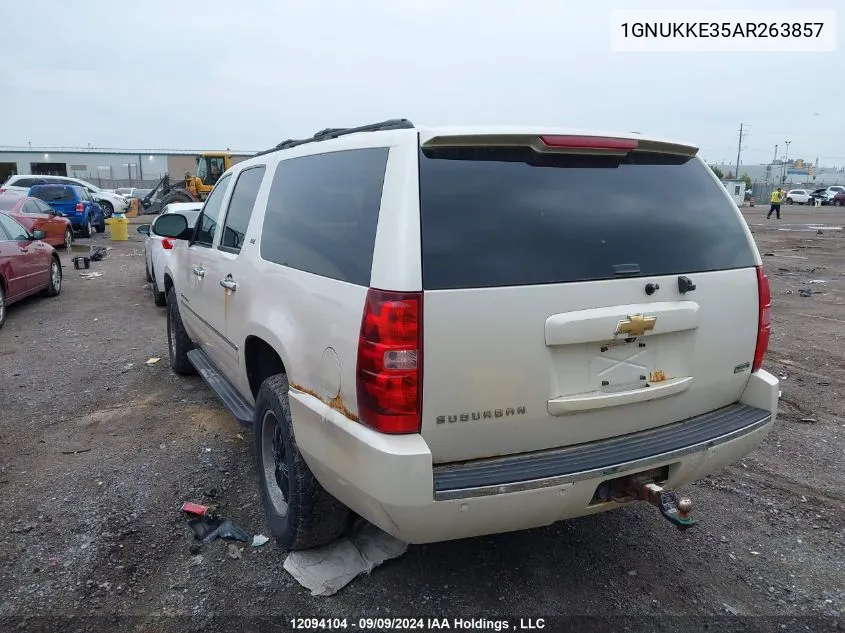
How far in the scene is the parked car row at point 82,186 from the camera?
23000mm

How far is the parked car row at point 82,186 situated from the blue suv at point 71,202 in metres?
1.39

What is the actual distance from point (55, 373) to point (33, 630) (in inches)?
169

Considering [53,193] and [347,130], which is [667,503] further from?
[53,193]

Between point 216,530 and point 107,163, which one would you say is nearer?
point 216,530

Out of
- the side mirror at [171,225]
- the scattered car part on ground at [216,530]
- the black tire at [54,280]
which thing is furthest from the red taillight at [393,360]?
the black tire at [54,280]

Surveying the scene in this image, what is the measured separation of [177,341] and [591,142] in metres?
4.63

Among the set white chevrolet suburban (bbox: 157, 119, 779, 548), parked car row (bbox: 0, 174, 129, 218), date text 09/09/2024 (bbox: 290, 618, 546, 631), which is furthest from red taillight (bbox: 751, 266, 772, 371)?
parked car row (bbox: 0, 174, 129, 218)

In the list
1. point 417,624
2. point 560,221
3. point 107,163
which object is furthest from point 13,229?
point 107,163

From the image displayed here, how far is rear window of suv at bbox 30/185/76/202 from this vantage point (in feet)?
66.2

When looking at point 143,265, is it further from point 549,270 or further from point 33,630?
point 549,270

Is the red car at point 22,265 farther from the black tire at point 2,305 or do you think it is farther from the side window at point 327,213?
the side window at point 327,213

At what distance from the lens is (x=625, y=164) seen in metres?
2.88

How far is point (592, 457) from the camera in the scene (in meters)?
2.57

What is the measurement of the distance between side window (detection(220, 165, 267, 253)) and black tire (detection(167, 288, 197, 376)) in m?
1.87
